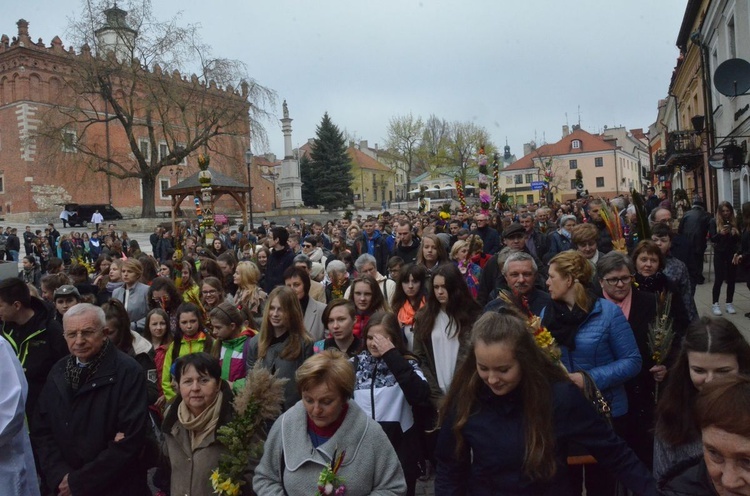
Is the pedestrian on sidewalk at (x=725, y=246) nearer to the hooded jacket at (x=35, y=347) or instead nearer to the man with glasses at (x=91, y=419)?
the man with glasses at (x=91, y=419)

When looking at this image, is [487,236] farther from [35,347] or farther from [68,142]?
[68,142]

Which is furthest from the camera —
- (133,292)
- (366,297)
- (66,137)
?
(66,137)

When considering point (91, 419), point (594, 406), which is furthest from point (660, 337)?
point (91, 419)

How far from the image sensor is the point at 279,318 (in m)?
4.83

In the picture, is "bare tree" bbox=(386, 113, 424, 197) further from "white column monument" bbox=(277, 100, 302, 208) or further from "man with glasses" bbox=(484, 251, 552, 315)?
"man with glasses" bbox=(484, 251, 552, 315)

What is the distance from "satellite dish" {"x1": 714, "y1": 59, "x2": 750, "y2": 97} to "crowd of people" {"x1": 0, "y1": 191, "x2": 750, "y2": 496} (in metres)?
8.21

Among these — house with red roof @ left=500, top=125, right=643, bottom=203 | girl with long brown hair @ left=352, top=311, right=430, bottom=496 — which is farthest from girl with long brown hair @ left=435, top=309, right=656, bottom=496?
house with red roof @ left=500, top=125, right=643, bottom=203

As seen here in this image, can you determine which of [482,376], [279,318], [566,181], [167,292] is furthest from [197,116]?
[566,181]

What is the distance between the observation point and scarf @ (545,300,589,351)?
3943 mm

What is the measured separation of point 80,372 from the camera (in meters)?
3.85

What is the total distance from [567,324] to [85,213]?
43888 millimetres

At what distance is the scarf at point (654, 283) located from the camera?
5.02 metres

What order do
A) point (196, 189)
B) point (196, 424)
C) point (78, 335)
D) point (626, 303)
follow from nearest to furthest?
point (196, 424)
point (78, 335)
point (626, 303)
point (196, 189)

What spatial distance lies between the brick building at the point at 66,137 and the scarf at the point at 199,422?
34458 millimetres
